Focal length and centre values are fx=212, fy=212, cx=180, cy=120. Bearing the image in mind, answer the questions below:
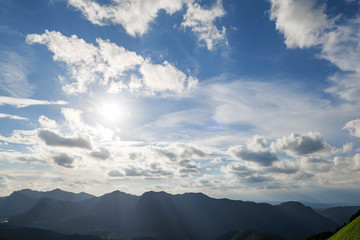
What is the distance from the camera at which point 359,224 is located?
55.8 m

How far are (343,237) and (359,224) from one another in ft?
17.5

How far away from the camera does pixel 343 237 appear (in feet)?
185
